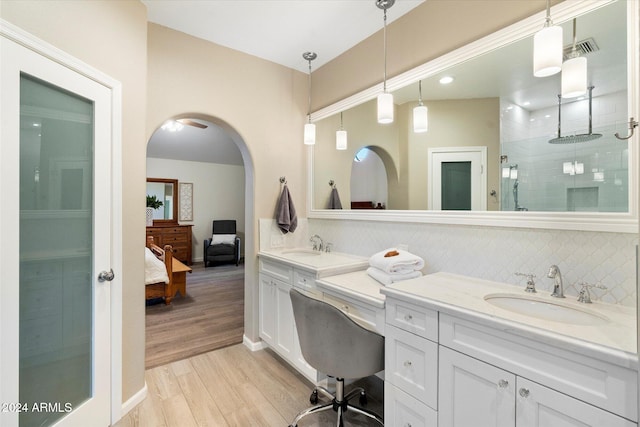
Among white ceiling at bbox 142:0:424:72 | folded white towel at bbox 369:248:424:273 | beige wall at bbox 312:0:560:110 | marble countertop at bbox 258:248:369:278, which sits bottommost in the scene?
marble countertop at bbox 258:248:369:278

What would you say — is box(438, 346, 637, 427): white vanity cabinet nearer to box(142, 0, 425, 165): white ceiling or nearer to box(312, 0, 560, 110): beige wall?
box(312, 0, 560, 110): beige wall

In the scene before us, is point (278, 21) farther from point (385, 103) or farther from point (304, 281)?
point (304, 281)

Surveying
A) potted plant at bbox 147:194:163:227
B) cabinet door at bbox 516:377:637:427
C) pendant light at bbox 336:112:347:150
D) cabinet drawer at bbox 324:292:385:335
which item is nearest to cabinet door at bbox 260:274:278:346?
cabinet drawer at bbox 324:292:385:335

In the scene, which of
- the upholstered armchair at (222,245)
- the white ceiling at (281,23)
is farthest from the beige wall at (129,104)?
the upholstered armchair at (222,245)

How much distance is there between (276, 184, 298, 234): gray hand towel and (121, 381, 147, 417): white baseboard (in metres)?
1.67

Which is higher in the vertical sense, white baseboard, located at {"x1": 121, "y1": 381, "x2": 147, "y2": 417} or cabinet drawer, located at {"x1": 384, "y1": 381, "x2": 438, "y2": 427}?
cabinet drawer, located at {"x1": 384, "y1": 381, "x2": 438, "y2": 427}

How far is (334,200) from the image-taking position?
115 inches

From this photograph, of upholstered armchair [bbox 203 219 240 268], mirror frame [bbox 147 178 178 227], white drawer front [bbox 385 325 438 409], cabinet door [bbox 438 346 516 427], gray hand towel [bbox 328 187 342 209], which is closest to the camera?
cabinet door [bbox 438 346 516 427]

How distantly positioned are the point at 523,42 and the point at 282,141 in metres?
2.11

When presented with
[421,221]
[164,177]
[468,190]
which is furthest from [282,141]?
[164,177]

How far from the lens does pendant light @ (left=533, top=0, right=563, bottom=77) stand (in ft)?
3.89

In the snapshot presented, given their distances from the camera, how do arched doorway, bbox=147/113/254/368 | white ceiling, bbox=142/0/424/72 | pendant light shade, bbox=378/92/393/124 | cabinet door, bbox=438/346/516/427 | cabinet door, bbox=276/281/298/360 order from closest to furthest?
cabinet door, bbox=438/346/516/427 < pendant light shade, bbox=378/92/393/124 < white ceiling, bbox=142/0/424/72 < cabinet door, bbox=276/281/298/360 < arched doorway, bbox=147/113/254/368

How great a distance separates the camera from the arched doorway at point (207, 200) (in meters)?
2.98

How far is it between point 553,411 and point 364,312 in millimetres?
879
